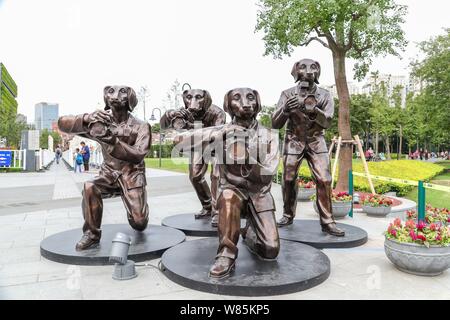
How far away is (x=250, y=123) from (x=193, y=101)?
2098 millimetres

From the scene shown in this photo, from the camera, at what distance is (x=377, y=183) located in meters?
12.7

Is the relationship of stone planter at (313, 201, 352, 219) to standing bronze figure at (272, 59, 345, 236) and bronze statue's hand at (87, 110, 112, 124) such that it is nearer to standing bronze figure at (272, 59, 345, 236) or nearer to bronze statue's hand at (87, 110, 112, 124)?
standing bronze figure at (272, 59, 345, 236)

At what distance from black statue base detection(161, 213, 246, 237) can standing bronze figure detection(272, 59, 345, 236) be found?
1218mm

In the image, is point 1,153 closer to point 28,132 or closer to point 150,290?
point 28,132

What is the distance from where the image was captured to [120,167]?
493 cm

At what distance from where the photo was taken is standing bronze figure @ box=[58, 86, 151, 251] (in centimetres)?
458

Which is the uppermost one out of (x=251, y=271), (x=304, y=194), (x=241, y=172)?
(x=241, y=172)

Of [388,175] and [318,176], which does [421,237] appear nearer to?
[318,176]

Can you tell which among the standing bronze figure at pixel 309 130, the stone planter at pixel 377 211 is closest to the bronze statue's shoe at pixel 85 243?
the standing bronze figure at pixel 309 130

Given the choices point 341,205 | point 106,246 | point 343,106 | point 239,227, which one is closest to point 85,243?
point 106,246

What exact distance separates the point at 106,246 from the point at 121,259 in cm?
108

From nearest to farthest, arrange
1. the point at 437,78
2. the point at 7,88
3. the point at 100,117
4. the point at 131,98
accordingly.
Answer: the point at 100,117
the point at 131,98
the point at 437,78
the point at 7,88
